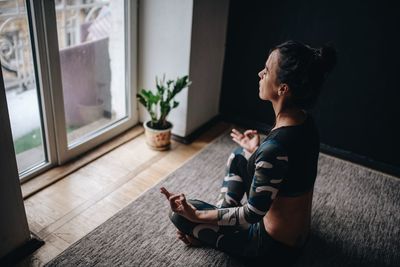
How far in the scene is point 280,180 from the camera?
4.38ft

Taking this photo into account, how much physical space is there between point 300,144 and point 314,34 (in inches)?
54.2

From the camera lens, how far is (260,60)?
271 centimetres

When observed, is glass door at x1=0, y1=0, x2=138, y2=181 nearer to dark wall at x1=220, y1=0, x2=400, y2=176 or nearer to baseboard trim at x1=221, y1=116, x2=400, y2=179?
dark wall at x1=220, y1=0, x2=400, y2=176

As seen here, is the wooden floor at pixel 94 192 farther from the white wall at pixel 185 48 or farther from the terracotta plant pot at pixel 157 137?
the white wall at pixel 185 48

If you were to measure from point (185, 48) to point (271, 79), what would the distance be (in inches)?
48.1

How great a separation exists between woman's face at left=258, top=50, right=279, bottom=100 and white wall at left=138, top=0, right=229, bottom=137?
1.13m

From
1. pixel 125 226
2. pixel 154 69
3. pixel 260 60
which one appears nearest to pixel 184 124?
pixel 154 69

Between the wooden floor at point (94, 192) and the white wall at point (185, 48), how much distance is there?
237 mm

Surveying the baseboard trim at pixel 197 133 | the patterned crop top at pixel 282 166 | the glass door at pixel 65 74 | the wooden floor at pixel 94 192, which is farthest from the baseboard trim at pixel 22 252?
the baseboard trim at pixel 197 133

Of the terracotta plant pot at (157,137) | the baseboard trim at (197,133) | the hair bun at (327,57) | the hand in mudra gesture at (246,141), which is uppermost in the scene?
the hair bun at (327,57)

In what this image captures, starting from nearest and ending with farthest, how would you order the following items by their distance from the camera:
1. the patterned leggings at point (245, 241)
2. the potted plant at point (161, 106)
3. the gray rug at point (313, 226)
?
the patterned leggings at point (245, 241) < the gray rug at point (313, 226) < the potted plant at point (161, 106)

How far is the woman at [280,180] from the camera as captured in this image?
126cm

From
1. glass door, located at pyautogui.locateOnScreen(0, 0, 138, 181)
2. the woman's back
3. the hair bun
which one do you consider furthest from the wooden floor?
Result: the hair bun

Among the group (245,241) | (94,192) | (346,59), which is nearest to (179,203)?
(245,241)
